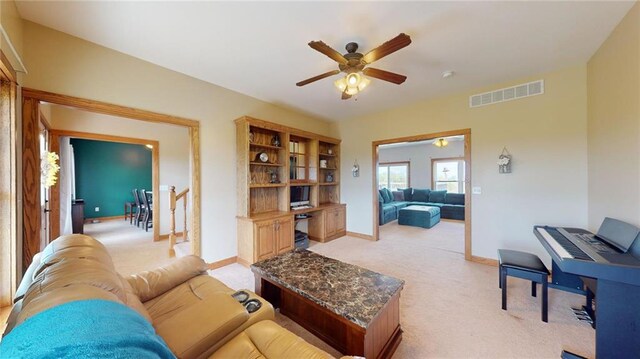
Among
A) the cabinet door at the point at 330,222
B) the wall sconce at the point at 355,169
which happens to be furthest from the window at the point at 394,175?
the cabinet door at the point at 330,222

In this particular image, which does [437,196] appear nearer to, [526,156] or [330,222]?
[526,156]

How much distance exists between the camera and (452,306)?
7.45 feet

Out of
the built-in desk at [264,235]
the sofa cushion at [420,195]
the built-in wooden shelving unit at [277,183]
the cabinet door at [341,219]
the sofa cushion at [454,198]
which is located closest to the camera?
the built-in desk at [264,235]

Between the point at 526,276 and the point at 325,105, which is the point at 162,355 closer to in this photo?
the point at 526,276

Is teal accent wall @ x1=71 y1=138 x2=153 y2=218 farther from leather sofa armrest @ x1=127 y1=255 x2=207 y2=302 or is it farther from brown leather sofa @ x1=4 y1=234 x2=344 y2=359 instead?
brown leather sofa @ x1=4 y1=234 x2=344 y2=359

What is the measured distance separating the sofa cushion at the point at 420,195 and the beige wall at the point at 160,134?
718 centimetres

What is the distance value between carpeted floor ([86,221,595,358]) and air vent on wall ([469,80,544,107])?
249 cm

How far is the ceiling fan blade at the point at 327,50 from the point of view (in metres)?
1.79

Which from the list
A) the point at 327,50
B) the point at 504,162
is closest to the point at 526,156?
the point at 504,162

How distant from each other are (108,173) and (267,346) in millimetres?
8738

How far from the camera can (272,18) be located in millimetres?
A: 1938

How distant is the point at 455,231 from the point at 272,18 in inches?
227

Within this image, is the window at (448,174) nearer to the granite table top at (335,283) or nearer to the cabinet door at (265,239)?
the cabinet door at (265,239)

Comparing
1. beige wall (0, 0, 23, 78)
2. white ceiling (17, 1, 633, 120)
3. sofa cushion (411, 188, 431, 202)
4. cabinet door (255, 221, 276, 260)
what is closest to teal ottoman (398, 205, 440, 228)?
sofa cushion (411, 188, 431, 202)
